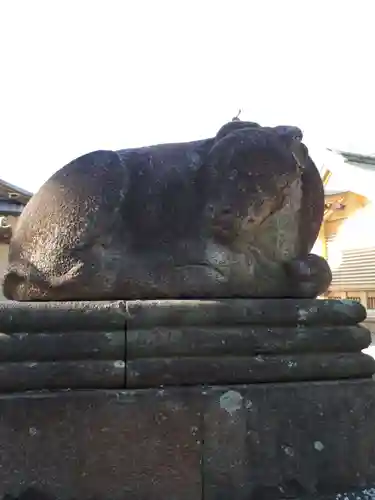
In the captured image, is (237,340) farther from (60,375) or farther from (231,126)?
(231,126)

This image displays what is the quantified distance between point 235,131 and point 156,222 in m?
0.53

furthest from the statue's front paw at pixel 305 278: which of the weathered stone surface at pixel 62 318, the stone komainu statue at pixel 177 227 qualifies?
the weathered stone surface at pixel 62 318

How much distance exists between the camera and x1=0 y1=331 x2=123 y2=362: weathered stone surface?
2.26 m

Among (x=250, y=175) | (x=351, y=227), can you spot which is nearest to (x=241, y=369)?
(x=250, y=175)

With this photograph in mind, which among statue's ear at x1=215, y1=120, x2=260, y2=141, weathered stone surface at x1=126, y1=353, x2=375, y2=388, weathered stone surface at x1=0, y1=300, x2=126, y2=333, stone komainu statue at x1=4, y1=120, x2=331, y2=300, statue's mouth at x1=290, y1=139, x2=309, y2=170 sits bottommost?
weathered stone surface at x1=126, y1=353, x2=375, y2=388

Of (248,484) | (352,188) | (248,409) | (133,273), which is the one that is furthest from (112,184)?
(352,188)

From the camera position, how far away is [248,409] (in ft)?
7.43

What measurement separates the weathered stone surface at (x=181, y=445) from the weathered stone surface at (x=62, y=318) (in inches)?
9.7

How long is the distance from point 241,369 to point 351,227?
13.7m

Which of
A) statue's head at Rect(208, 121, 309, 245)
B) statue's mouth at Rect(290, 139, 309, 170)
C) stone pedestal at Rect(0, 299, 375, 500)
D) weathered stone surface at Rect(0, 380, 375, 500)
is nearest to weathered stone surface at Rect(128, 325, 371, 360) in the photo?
stone pedestal at Rect(0, 299, 375, 500)

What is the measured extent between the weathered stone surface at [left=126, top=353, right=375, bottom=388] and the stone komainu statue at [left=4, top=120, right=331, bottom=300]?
1.04 ft

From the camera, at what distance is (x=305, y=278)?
2631 mm

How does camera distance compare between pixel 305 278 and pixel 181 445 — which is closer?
pixel 181 445

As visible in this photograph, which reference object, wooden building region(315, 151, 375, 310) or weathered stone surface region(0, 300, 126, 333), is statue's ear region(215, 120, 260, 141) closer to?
weathered stone surface region(0, 300, 126, 333)
